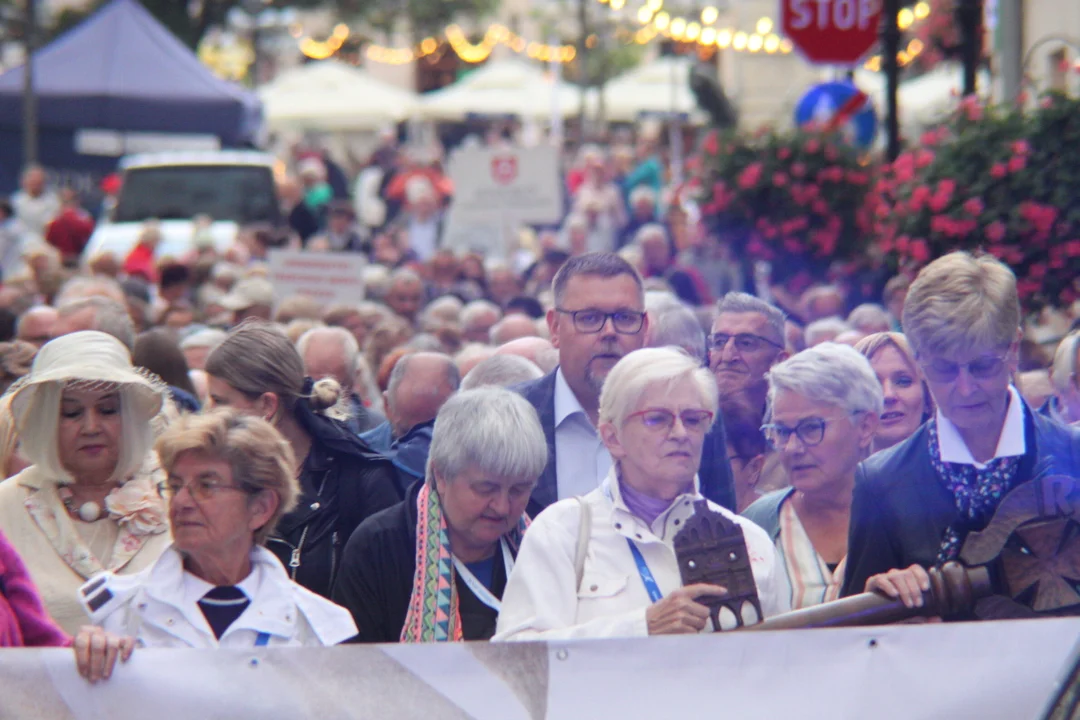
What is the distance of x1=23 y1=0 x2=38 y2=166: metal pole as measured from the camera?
2512cm

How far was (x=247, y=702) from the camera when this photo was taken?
4105mm

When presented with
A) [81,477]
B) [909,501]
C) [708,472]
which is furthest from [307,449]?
[909,501]

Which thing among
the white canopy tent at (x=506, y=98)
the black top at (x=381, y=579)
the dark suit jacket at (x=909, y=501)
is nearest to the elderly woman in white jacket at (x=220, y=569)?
the black top at (x=381, y=579)

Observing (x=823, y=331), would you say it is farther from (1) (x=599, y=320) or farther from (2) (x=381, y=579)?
(2) (x=381, y=579)

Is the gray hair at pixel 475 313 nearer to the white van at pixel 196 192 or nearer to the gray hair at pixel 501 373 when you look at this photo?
the gray hair at pixel 501 373

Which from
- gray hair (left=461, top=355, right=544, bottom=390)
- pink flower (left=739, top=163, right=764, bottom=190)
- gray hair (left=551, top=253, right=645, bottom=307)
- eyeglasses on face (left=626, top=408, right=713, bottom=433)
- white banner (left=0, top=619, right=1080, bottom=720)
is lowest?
white banner (left=0, top=619, right=1080, bottom=720)

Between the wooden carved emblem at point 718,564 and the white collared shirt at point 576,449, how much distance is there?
162 cm

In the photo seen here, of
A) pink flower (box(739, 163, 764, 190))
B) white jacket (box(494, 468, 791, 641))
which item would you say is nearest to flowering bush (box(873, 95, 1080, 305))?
pink flower (box(739, 163, 764, 190))

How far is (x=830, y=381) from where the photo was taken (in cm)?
509

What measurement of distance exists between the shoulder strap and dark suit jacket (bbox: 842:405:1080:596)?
0.67 m

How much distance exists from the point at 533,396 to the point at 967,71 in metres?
8.10

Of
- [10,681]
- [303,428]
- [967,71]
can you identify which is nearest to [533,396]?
[303,428]

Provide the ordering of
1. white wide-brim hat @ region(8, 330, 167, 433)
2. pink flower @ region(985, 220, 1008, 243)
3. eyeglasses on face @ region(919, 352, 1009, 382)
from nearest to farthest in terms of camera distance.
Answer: eyeglasses on face @ region(919, 352, 1009, 382) → white wide-brim hat @ region(8, 330, 167, 433) → pink flower @ region(985, 220, 1008, 243)

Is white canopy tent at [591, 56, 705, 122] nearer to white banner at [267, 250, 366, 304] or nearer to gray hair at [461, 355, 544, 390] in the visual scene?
white banner at [267, 250, 366, 304]
